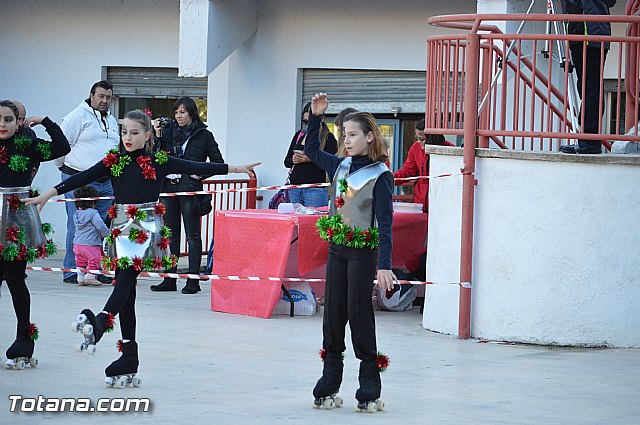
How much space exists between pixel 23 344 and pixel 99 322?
104 cm

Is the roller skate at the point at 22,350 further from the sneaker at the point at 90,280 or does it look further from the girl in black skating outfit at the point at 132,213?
the sneaker at the point at 90,280

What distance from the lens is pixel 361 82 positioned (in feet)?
51.1

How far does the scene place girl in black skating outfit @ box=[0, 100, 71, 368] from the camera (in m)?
8.31

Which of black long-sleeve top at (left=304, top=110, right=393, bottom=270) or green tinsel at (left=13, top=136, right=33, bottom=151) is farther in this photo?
green tinsel at (left=13, top=136, right=33, bottom=151)

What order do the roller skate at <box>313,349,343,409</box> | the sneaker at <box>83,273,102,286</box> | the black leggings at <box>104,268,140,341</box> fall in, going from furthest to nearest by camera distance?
1. the sneaker at <box>83,273,102,286</box>
2. the black leggings at <box>104,268,140,341</box>
3. the roller skate at <box>313,349,343,409</box>

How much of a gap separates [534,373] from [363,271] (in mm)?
2016

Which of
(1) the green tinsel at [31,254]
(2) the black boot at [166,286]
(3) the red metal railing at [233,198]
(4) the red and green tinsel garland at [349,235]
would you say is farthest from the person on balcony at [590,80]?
(3) the red metal railing at [233,198]

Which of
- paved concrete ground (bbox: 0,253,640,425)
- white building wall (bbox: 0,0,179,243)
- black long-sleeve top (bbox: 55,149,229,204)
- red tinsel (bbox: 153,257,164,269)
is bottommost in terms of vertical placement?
paved concrete ground (bbox: 0,253,640,425)

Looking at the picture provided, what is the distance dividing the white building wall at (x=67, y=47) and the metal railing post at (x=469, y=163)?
7391 millimetres

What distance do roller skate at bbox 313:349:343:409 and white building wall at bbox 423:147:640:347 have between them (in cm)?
299

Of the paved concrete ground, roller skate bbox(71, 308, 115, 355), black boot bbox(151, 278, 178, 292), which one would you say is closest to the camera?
the paved concrete ground

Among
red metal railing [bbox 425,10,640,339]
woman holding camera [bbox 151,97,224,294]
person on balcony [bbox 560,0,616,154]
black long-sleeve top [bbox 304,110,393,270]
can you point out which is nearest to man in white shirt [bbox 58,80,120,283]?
woman holding camera [bbox 151,97,224,294]

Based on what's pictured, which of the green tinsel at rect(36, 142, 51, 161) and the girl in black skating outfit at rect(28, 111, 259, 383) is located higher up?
the green tinsel at rect(36, 142, 51, 161)

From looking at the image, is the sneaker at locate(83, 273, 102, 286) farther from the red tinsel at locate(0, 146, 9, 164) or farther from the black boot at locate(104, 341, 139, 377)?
the black boot at locate(104, 341, 139, 377)
